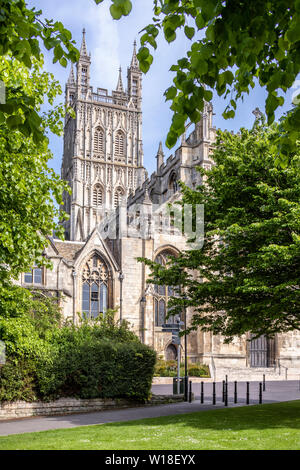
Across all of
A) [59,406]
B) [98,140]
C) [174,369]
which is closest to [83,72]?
[98,140]

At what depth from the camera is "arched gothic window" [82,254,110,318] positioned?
37219mm

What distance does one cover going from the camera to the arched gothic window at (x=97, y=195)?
75.5m

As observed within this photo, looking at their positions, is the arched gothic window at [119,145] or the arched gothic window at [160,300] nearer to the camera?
the arched gothic window at [160,300]

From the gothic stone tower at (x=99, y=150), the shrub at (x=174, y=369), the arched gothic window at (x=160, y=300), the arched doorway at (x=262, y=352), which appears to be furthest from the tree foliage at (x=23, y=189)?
the gothic stone tower at (x=99, y=150)

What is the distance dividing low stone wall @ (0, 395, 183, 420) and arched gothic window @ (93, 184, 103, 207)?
57.8 metres

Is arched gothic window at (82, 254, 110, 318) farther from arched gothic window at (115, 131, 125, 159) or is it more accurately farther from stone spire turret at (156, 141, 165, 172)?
arched gothic window at (115, 131, 125, 159)

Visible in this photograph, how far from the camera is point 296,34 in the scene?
13.6 feet

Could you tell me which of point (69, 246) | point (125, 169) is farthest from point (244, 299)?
point (125, 169)

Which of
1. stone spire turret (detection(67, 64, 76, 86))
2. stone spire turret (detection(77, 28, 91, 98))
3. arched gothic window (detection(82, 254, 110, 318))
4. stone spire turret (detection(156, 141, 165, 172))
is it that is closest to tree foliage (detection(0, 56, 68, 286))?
arched gothic window (detection(82, 254, 110, 318))

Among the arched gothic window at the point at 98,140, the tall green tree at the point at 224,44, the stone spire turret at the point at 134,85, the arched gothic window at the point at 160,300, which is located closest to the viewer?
the tall green tree at the point at 224,44

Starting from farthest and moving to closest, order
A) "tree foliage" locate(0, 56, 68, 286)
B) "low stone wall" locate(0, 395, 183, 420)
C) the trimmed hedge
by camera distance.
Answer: the trimmed hedge, "low stone wall" locate(0, 395, 183, 420), "tree foliage" locate(0, 56, 68, 286)

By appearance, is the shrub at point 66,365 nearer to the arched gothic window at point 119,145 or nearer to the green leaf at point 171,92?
the green leaf at point 171,92

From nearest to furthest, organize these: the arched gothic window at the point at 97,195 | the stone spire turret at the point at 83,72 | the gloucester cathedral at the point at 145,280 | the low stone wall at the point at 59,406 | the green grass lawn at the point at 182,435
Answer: the green grass lawn at the point at 182,435 < the low stone wall at the point at 59,406 < the gloucester cathedral at the point at 145,280 < the arched gothic window at the point at 97,195 < the stone spire turret at the point at 83,72
